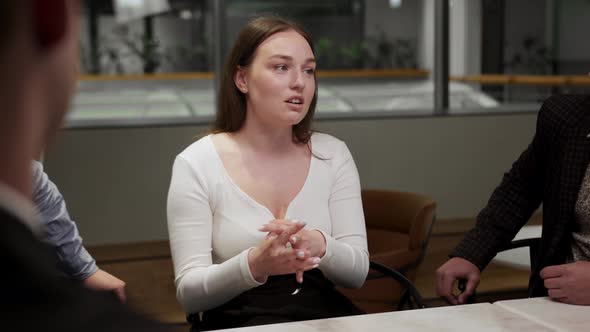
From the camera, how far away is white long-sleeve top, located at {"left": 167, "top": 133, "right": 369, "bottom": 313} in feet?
7.07

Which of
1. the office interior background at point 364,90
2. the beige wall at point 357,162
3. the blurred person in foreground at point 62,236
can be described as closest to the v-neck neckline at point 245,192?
the blurred person in foreground at point 62,236

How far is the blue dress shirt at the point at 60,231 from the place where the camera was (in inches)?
78.8

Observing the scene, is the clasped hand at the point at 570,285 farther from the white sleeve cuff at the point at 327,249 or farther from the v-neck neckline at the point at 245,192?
the v-neck neckline at the point at 245,192

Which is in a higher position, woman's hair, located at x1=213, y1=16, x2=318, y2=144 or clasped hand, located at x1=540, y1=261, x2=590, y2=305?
woman's hair, located at x1=213, y1=16, x2=318, y2=144

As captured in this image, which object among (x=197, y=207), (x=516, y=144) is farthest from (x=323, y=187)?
(x=516, y=144)

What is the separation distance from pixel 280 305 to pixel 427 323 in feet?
1.96

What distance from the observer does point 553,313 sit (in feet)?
5.74

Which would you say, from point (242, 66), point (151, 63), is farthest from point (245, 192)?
point (151, 63)

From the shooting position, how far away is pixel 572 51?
20.9 feet

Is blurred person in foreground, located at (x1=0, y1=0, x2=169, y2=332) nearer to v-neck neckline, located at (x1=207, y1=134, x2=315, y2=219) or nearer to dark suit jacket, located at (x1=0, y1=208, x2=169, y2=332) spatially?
dark suit jacket, located at (x1=0, y1=208, x2=169, y2=332)

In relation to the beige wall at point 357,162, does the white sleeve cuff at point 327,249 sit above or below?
above

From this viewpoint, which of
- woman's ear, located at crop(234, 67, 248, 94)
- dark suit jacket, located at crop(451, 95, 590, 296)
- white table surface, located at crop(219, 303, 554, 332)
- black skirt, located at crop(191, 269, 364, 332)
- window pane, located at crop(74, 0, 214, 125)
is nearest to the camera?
white table surface, located at crop(219, 303, 554, 332)

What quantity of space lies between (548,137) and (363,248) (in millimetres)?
661

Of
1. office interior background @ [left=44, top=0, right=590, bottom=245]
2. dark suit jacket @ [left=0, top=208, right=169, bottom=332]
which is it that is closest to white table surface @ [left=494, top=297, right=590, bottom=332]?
dark suit jacket @ [left=0, top=208, right=169, bottom=332]
